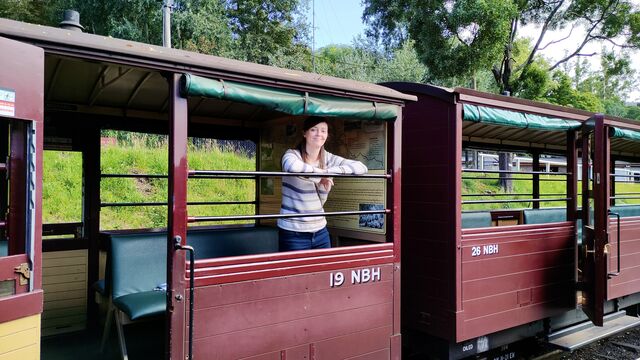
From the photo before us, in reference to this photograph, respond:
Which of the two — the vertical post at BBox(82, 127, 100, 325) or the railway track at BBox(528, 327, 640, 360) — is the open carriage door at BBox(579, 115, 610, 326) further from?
the vertical post at BBox(82, 127, 100, 325)

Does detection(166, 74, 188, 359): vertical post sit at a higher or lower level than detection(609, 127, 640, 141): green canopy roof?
lower

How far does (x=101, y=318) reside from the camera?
4191 millimetres

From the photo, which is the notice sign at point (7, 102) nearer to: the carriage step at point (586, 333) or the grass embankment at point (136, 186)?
the carriage step at point (586, 333)

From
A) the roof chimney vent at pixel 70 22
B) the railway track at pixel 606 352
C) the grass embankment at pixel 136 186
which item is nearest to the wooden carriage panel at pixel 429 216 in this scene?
the railway track at pixel 606 352

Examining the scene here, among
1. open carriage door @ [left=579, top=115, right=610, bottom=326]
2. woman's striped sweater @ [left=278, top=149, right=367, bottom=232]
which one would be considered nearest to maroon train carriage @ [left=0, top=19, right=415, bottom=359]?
woman's striped sweater @ [left=278, top=149, right=367, bottom=232]

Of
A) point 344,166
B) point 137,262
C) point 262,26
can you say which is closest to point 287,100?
point 344,166

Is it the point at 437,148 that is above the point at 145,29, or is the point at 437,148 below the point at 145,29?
below

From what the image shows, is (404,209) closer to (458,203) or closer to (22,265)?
(458,203)

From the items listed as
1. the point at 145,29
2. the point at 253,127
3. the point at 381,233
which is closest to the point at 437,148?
the point at 381,233

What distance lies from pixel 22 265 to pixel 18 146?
20.7 inches

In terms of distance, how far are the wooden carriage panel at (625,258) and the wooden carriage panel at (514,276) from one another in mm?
655

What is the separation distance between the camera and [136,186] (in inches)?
476

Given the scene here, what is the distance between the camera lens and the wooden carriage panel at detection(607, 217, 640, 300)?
511cm

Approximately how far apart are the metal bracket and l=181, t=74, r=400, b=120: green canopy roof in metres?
1.14
